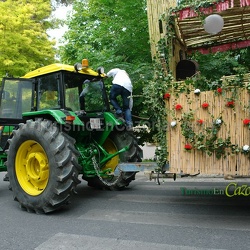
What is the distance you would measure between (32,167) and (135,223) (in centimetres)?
220

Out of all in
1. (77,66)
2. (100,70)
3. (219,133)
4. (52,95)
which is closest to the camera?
(219,133)

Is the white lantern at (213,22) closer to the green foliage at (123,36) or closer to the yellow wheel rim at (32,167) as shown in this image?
the yellow wheel rim at (32,167)

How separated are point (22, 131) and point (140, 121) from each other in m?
3.16

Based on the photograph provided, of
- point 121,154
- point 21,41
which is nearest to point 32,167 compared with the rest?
point 121,154

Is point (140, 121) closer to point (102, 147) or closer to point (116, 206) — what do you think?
point (102, 147)

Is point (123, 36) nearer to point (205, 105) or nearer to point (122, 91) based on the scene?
point (122, 91)

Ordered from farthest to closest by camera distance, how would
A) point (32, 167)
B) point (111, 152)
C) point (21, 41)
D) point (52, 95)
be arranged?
point (21, 41)
point (111, 152)
point (52, 95)
point (32, 167)

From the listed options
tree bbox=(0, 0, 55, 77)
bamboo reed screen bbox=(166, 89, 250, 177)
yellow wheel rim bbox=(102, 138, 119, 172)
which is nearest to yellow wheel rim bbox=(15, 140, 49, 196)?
yellow wheel rim bbox=(102, 138, 119, 172)

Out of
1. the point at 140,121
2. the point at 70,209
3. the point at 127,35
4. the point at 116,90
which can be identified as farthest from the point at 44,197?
the point at 127,35

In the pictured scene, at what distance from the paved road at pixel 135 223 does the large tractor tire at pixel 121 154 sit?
0.24 metres

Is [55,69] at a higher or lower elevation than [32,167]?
higher

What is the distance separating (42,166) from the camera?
5.29 metres

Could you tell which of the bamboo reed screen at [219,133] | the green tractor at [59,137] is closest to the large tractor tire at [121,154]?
the green tractor at [59,137]

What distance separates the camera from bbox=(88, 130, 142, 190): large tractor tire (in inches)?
245
